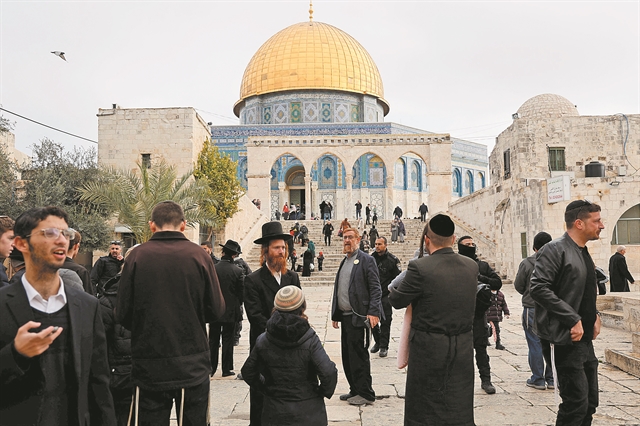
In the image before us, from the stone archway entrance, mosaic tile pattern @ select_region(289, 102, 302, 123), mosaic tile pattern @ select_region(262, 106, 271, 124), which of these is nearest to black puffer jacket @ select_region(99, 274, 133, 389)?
the stone archway entrance

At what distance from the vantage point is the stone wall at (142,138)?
1675 cm

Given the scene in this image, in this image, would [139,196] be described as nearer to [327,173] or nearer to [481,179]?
[327,173]

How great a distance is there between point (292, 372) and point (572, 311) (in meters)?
1.67

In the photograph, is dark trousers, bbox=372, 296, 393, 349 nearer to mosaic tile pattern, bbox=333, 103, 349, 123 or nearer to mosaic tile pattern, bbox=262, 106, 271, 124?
mosaic tile pattern, bbox=333, 103, 349, 123

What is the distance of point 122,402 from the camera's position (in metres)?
3.31

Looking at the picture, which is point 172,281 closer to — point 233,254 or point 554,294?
point 554,294

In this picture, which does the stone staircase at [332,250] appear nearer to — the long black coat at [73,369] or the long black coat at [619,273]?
the long black coat at [619,273]

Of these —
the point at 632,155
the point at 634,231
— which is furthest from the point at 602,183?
the point at 632,155

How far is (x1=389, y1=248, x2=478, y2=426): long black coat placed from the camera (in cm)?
289

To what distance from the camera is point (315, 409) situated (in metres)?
2.89

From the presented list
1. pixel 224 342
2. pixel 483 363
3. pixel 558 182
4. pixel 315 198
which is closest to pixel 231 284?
pixel 224 342

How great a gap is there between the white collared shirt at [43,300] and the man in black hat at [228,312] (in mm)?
3489

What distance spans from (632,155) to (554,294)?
16157 millimetres

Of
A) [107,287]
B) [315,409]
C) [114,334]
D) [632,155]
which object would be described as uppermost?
[632,155]
